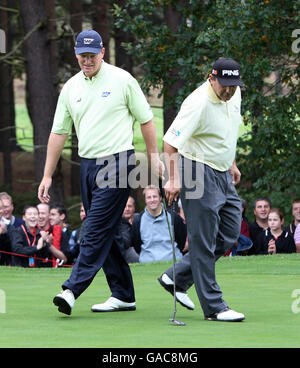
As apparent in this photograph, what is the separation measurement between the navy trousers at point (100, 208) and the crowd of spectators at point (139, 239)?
4.87 meters

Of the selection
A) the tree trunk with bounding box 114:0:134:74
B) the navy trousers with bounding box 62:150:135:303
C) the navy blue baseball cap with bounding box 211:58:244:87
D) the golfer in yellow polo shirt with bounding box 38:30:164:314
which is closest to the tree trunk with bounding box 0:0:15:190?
the tree trunk with bounding box 114:0:134:74

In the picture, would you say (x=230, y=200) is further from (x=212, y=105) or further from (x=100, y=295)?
(x=100, y=295)

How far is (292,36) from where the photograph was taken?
47.4 ft

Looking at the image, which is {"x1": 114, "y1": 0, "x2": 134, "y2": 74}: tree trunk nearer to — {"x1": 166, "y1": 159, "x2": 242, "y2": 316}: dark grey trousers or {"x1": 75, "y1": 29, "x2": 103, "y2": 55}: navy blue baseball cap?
{"x1": 75, "y1": 29, "x2": 103, "y2": 55}: navy blue baseball cap

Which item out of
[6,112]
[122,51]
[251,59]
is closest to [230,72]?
[251,59]

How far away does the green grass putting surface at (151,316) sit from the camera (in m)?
5.53

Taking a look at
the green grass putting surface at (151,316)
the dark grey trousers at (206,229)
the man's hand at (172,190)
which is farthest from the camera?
the dark grey trousers at (206,229)

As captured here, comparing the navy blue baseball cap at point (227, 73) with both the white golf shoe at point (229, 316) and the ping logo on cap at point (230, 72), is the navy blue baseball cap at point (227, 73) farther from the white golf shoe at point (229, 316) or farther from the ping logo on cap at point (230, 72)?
the white golf shoe at point (229, 316)

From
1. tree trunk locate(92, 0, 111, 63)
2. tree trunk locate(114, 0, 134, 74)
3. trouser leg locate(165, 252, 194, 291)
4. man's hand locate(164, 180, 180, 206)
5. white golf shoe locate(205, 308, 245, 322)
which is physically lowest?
white golf shoe locate(205, 308, 245, 322)

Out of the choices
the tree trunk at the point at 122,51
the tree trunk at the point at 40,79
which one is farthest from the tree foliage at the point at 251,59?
the tree trunk at the point at 122,51

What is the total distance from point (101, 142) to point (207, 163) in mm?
879

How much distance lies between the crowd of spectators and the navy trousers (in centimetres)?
487

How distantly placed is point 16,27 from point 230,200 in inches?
1008

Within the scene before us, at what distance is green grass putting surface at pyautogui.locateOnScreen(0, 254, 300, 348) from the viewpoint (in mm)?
5527
